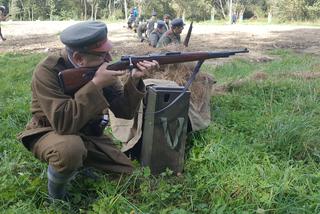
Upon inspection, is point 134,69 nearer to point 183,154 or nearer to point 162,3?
point 183,154

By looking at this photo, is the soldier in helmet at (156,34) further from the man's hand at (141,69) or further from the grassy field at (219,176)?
the man's hand at (141,69)

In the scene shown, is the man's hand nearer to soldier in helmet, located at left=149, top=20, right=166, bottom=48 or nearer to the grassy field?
the grassy field

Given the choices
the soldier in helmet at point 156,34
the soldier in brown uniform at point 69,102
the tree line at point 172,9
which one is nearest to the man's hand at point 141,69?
the soldier in brown uniform at point 69,102

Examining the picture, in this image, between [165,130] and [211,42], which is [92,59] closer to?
[165,130]

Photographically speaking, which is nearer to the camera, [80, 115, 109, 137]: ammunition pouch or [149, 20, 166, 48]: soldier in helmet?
[80, 115, 109, 137]: ammunition pouch

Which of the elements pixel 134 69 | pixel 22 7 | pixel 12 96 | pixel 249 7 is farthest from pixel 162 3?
pixel 134 69

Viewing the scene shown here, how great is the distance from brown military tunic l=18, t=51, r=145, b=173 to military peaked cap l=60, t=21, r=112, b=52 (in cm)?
20

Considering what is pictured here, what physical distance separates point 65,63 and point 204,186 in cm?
144

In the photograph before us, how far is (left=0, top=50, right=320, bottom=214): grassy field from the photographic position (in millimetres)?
3182

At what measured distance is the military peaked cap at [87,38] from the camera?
9.95 feet

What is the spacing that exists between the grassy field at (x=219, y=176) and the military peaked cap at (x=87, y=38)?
3.58 feet

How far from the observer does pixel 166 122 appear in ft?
12.7

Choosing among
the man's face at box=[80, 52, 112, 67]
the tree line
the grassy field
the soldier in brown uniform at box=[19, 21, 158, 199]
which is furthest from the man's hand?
the tree line

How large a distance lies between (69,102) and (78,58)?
374 mm
